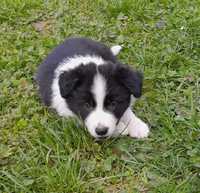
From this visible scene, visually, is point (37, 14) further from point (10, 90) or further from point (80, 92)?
point (80, 92)

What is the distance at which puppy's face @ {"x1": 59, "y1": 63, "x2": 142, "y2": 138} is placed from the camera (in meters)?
4.39

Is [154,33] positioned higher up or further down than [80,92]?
further down

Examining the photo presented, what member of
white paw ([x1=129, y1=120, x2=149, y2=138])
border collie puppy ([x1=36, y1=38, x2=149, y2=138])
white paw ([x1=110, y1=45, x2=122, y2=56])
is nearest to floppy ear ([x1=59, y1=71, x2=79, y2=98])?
border collie puppy ([x1=36, y1=38, x2=149, y2=138])

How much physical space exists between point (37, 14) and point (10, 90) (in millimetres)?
1877

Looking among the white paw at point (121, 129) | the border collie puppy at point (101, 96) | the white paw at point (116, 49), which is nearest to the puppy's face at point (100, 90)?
the border collie puppy at point (101, 96)

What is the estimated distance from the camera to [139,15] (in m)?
6.75

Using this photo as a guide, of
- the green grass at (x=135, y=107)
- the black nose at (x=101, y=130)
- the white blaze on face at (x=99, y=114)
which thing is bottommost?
the green grass at (x=135, y=107)

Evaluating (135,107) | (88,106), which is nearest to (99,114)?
(88,106)

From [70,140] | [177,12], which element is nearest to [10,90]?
[70,140]

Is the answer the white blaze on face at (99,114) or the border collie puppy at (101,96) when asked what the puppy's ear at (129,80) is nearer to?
the border collie puppy at (101,96)

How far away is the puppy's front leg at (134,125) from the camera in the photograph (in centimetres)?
474

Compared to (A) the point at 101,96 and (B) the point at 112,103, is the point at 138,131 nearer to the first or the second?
(B) the point at 112,103

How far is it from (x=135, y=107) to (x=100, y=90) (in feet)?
2.86

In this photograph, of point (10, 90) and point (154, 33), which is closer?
point (10, 90)
